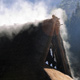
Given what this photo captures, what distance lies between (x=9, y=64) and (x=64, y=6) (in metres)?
107

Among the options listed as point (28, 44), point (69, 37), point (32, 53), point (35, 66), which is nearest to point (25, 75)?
point (35, 66)

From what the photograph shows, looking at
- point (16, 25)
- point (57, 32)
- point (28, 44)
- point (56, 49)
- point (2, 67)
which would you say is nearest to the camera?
point (2, 67)

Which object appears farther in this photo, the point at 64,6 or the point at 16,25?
the point at 64,6

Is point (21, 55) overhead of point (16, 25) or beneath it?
beneath

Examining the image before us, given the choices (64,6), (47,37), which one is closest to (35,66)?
(47,37)

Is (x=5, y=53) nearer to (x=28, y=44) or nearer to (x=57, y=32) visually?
(x=28, y=44)

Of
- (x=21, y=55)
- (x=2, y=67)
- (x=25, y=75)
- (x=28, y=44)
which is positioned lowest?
(x=25, y=75)

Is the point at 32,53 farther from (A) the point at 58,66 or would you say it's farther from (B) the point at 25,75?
(A) the point at 58,66

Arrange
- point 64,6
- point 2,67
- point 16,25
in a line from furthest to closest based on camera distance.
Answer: point 64,6 < point 16,25 < point 2,67

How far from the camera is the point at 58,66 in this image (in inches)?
280

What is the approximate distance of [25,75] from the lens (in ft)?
14.3

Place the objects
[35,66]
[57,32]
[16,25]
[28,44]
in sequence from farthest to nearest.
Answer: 1. [57,32]
2. [16,25]
3. [28,44]
4. [35,66]

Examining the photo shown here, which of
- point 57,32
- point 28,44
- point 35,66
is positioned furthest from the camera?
point 57,32

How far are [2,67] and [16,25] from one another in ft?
5.87
